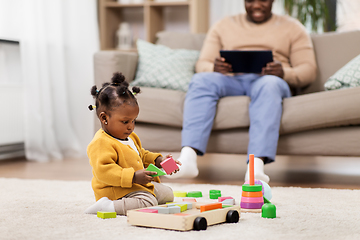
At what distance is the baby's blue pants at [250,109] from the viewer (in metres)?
1.84

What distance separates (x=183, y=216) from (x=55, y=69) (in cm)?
229

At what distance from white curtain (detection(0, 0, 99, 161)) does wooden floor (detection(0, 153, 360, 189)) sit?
21 centimetres

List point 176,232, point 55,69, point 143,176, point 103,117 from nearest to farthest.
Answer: point 176,232 < point 143,176 < point 103,117 < point 55,69

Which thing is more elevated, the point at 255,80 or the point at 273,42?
the point at 273,42

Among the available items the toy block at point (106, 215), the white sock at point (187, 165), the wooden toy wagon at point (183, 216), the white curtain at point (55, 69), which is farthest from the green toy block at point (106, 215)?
the white curtain at point (55, 69)

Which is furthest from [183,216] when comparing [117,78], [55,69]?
[55,69]

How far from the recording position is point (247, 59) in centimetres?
201

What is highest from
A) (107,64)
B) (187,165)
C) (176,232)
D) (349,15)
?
(349,15)

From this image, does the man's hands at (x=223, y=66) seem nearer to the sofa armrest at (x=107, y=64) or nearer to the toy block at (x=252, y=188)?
the sofa armrest at (x=107, y=64)

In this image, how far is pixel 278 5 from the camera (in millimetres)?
3633

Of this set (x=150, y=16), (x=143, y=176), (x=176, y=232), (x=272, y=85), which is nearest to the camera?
(x=176, y=232)

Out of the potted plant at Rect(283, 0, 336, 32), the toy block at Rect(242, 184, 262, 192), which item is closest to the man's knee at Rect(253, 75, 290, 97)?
the toy block at Rect(242, 184, 262, 192)

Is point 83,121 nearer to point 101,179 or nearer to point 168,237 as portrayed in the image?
point 101,179

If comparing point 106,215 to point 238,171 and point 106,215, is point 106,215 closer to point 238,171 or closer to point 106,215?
point 106,215
